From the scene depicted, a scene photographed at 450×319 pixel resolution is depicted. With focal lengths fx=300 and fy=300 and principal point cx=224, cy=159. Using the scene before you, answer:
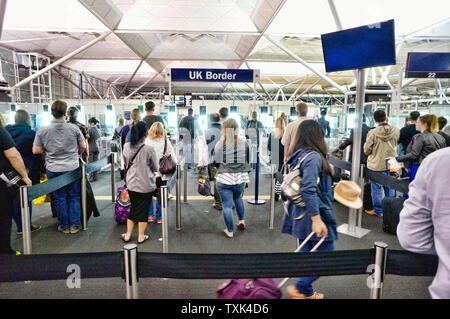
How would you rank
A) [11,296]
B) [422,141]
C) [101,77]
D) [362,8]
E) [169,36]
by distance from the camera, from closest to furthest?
[11,296] < [422,141] < [362,8] < [169,36] < [101,77]

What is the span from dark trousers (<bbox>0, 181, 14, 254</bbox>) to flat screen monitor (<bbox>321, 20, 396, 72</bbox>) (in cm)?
449

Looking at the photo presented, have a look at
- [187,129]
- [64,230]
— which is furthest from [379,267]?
[187,129]

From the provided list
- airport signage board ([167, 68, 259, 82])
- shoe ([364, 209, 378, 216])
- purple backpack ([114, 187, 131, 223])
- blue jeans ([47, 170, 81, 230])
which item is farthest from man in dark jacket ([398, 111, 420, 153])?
blue jeans ([47, 170, 81, 230])

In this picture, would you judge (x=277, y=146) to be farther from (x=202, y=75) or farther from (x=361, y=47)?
(x=361, y=47)

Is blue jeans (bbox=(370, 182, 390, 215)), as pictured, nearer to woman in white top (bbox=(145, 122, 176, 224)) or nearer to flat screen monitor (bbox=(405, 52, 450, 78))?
woman in white top (bbox=(145, 122, 176, 224))

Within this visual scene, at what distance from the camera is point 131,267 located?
1.89 metres

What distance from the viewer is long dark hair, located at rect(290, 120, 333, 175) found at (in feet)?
8.18

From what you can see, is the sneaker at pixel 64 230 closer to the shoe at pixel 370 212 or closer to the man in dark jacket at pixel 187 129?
the man in dark jacket at pixel 187 129

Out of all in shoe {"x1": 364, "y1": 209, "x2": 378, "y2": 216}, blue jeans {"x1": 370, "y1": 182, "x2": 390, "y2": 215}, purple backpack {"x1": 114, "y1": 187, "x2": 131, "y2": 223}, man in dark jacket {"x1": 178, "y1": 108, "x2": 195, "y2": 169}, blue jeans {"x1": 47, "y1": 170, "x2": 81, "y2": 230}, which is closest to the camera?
blue jeans {"x1": 47, "y1": 170, "x2": 81, "y2": 230}

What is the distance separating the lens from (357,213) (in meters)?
4.98

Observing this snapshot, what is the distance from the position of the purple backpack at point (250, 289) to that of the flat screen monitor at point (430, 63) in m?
7.89

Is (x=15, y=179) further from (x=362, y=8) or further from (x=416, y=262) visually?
(x=362, y=8)

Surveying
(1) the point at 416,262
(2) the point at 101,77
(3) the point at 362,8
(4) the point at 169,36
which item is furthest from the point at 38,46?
(1) the point at 416,262

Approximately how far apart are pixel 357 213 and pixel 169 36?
17066mm
